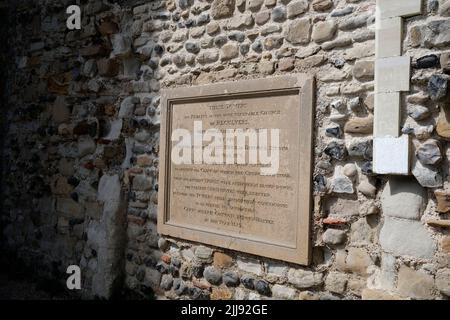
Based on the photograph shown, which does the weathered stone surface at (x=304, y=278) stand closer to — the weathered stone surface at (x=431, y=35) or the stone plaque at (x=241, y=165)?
the stone plaque at (x=241, y=165)

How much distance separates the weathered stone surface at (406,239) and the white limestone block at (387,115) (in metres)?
0.46

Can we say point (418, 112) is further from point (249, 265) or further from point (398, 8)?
point (249, 265)

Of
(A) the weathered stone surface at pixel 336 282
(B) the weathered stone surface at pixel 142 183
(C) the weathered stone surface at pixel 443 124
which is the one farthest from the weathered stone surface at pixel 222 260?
(C) the weathered stone surface at pixel 443 124

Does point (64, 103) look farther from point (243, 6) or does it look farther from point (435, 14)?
point (435, 14)

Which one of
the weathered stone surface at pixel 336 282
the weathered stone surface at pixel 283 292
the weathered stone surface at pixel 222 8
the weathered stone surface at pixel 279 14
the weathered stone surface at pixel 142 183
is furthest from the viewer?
the weathered stone surface at pixel 142 183

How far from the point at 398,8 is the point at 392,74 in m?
0.35

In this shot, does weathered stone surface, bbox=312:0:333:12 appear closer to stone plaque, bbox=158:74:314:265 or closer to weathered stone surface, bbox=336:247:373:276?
stone plaque, bbox=158:74:314:265

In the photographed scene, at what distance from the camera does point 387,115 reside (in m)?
2.32

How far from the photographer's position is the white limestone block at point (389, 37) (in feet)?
7.55

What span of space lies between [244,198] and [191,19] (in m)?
1.46

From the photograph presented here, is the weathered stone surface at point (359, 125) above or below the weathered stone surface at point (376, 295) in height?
above

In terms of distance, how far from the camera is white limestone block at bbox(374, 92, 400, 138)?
2.29 meters

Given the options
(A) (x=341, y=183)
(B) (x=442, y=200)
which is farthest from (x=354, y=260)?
(B) (x=442, y=200)

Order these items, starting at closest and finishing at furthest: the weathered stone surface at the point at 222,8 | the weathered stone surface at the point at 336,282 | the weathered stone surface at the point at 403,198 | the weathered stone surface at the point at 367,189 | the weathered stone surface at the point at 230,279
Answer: the weathered stone surface at the point at 403,198 < the weathered stone surface at the point at 367,189 < the weathered stone surface at the point at 336,282 < the weathered stone surface at the point at 230,279 < the weathered stone surface at the point at 222,8
